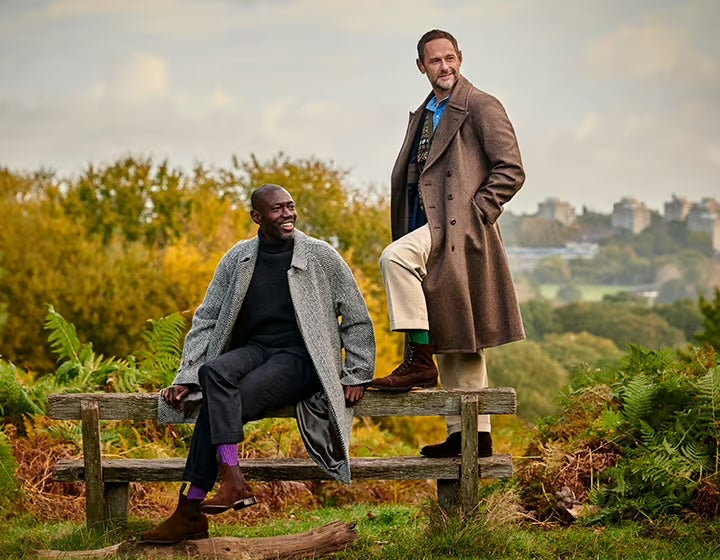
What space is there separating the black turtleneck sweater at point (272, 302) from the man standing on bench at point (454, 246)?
0.52 meters

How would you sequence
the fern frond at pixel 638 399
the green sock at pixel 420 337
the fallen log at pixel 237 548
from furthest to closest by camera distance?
the fern frond at pixel 638 399 → the green sock at pixel 420 337 → the fallen log at pixel 237 548

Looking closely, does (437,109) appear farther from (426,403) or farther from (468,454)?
(468,454)

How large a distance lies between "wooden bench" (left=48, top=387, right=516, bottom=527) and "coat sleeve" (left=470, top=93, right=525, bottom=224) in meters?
1.02

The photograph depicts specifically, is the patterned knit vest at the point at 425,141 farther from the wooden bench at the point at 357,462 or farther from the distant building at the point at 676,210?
the distant building at the point at 676,210

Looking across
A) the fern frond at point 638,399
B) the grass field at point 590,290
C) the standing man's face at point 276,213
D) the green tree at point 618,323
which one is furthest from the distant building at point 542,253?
the standing man's face at point 276,213

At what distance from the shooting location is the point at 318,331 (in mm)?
6035

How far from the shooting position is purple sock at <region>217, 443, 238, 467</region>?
5.71 m

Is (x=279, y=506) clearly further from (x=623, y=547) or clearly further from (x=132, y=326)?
(x=132, y=326)

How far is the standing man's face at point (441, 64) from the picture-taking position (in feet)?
20.4

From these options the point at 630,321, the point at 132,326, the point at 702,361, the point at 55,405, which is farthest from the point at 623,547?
the point at 630,321

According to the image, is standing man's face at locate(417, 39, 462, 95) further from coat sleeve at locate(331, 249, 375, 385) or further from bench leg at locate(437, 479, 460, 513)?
bench leg at locate(437, 479, 460, 513)

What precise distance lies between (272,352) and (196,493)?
83cm

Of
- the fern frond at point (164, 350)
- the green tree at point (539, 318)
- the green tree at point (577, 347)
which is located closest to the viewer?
the fern frond at point (164, 350)

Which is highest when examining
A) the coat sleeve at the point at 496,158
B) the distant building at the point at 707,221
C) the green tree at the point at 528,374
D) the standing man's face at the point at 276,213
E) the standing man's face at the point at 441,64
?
the distant building at the point at 707,221
